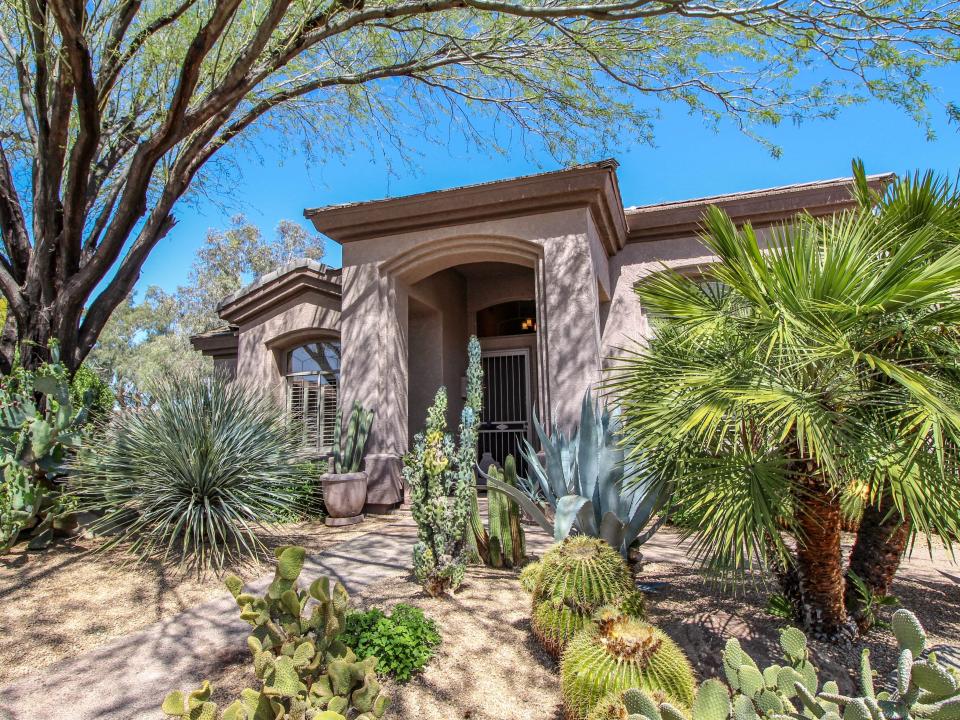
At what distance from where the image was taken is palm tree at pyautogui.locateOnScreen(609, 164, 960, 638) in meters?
2.85

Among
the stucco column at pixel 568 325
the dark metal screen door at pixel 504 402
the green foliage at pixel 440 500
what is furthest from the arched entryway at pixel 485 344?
the green foliage at pixel 440 500

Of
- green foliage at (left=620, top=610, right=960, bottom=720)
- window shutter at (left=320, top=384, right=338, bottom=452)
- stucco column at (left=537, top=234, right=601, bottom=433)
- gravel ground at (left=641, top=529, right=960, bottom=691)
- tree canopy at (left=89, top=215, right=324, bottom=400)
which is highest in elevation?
tree canopy at (left=89, top=215, right=324, bottom=400)

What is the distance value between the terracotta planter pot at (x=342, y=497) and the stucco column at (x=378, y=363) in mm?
842

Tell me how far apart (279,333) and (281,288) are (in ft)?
3.05

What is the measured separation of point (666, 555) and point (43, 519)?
256 inches

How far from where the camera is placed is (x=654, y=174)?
35.1ft

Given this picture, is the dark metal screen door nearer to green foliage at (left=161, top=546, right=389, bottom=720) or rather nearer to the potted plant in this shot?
the potted plant

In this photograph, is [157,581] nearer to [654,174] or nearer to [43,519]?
[43,519]

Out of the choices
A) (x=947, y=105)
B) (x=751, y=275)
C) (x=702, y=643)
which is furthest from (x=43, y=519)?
(x=947, y=105)

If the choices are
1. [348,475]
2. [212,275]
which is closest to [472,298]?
[348,475]

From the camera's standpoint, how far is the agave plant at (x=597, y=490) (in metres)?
3.83

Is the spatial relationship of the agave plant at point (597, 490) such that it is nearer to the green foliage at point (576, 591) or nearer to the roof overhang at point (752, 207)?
the green foliage at point (576, 591)

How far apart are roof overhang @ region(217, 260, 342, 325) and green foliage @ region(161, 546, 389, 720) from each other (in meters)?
8.84

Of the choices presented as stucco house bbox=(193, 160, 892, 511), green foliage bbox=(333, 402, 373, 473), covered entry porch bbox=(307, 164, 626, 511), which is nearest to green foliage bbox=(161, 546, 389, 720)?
stucco house bbox=(193, 160, 892, 511)
